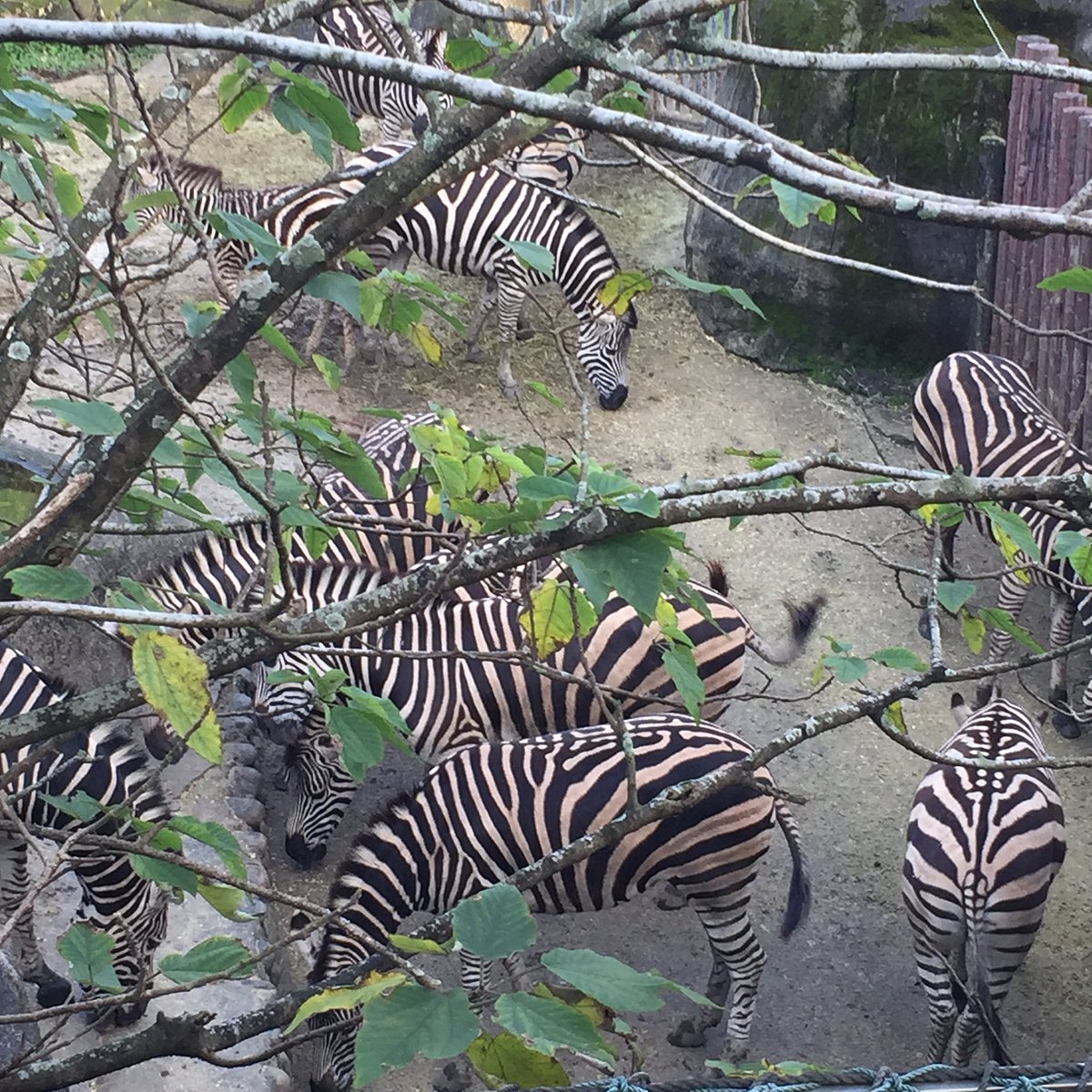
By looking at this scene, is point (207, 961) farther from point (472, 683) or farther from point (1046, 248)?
point (1046, 248)

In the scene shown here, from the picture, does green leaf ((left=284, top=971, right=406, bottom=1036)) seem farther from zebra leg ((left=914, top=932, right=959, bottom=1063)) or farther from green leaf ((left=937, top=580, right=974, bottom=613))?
zebra leg ((left=914, top=932, right=959, bottom=1063))

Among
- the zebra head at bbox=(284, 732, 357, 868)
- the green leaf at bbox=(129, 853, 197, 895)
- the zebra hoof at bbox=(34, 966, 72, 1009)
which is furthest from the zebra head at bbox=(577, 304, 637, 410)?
the green leaf at bbox=(129, 853, 197, 895)

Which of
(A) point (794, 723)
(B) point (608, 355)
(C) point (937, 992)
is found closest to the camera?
(C) point (937, 992)

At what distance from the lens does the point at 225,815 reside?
4594 mm

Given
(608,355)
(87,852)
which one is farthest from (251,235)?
(608,355)

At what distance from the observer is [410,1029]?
1309 mm

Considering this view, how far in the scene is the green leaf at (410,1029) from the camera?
1.28 metres

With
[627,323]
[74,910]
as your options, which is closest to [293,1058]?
[74,910]

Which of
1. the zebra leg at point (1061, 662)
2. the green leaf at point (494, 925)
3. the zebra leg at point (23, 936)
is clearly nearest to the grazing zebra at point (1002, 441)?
the zebra leg at point (1061, 662)

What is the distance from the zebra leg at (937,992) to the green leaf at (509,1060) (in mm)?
2804

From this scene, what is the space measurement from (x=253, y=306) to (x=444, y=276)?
26.4ft

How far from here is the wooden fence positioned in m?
6.56

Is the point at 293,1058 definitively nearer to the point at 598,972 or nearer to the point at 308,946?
the point at 308,946

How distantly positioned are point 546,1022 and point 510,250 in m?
7.19
